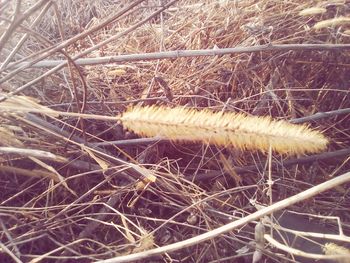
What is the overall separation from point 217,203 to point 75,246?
0.42m

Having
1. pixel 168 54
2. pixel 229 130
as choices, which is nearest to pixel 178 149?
pixel 168 54

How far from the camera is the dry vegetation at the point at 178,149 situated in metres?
1.15

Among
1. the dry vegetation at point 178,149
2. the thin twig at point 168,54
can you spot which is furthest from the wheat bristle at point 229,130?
the thin twig at point 168,54

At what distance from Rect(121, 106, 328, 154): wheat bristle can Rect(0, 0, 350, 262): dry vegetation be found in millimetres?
199

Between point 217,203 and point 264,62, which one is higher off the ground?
point 264,62

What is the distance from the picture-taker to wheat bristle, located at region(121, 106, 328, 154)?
787 millimetres

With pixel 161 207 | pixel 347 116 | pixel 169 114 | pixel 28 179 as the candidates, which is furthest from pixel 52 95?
pixel 347 116

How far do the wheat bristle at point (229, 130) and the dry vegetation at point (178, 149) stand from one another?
0.65 ft

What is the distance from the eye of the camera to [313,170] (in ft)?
4.71

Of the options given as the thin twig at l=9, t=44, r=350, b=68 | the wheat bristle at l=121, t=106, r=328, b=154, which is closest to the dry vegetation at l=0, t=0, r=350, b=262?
the thin twig at l=9, t=44, r=350, b=68

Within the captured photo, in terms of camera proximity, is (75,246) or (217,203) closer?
(75,246)

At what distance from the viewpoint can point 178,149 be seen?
1.43m

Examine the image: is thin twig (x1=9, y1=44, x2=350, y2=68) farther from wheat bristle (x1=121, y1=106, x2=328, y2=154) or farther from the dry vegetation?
wheat bristle (x1=121, y1=106, x2=328, y2=154)

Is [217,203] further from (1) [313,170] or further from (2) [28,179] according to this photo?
(2) [28,179]
